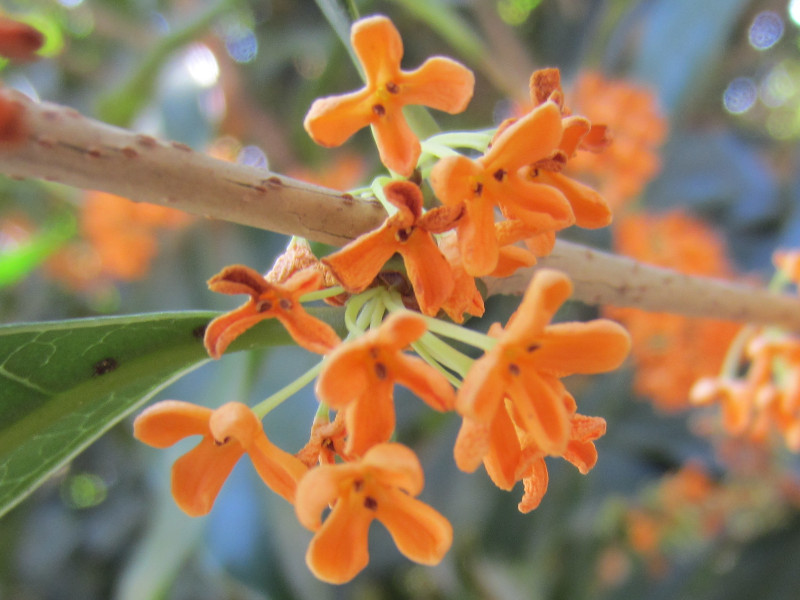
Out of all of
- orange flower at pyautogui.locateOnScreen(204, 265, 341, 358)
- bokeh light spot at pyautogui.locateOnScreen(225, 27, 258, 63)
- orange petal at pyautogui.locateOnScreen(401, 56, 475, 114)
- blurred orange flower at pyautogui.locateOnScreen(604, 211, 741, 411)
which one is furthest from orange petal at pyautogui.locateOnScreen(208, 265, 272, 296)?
bokeh light spot at pyautogui.locateOnScreen(225, 27, 258, 63)

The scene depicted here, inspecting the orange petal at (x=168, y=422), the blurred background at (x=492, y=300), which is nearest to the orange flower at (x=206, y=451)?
the orange petal at (x=168, y=422)

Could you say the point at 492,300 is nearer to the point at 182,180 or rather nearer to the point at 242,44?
the point at 182,180

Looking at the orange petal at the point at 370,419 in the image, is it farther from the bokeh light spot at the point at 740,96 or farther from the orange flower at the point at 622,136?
the bokeh light spot at the point at 740,96

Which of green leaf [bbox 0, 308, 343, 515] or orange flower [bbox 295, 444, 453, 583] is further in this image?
green leaf [bbox 0, 308, 343, 515]

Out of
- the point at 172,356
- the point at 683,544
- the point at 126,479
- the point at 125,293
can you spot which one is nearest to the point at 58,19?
the point at 125,293

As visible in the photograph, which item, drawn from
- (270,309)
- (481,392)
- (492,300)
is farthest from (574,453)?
(492,300)

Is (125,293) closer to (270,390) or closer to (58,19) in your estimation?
(58,19)

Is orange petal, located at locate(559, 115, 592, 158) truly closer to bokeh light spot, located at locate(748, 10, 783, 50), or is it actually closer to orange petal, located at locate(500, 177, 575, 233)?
orange petal, located at locate(500, 177, 575, 233)
